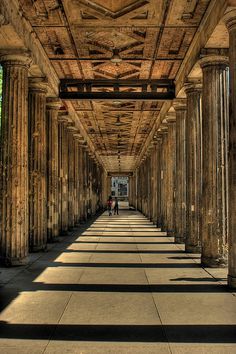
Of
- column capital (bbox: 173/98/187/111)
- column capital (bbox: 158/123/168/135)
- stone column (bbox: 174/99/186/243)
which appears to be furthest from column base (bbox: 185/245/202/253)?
column capital (bbox: 158/123/168/135)

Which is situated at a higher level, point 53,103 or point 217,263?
point 53,103

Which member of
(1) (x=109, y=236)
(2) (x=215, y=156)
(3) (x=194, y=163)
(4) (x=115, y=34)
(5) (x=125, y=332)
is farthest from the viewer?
(1) (x=109, y=236)

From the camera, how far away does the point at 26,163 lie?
12.0m

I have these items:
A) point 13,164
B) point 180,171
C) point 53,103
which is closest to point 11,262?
point 13,164

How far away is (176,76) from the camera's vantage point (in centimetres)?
1664

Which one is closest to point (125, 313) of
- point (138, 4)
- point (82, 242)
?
point (138, 4)

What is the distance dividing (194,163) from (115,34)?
509 cm

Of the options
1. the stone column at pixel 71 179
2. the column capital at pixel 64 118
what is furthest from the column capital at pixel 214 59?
the stone column at pixel 71 179

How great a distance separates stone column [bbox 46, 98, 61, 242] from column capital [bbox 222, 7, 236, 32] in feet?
29.8

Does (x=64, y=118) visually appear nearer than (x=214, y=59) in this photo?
No

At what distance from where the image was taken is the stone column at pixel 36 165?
47.2 ft

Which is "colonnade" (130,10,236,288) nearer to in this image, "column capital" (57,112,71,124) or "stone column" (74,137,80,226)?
"column capital" (57,112,71,124)

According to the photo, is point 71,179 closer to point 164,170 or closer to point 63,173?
point 63,173

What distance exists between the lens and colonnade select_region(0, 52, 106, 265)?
38.1ft
